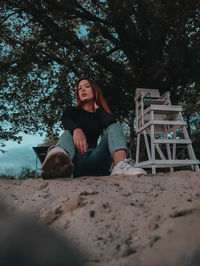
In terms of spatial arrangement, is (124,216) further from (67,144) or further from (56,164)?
(67,144)

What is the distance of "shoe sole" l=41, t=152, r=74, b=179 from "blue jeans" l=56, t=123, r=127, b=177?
0.73 ft

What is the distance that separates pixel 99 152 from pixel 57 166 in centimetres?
65

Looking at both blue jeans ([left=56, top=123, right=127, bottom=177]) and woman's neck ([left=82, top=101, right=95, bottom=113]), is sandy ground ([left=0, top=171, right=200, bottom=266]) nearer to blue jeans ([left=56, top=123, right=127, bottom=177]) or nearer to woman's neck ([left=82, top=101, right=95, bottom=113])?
blue jeans ([left=56, top=123, right=127, bottom=177])

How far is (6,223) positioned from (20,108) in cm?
794

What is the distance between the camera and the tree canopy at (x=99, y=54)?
5.71m

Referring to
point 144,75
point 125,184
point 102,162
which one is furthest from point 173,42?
point 125,184

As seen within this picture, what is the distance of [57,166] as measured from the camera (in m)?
1.88

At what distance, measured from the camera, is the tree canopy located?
5707 millimetres

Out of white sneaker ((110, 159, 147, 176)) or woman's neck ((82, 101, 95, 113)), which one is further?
woman's neck ((82, 101, 95, 113))

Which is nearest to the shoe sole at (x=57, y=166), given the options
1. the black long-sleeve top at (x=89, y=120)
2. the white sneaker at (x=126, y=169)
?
the white sneaker at (x=126, y=169)

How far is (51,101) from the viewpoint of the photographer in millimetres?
8141

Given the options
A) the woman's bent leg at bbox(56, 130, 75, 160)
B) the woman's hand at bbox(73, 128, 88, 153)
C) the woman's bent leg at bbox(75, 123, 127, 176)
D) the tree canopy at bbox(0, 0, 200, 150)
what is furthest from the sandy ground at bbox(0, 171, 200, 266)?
the tree canopy at bbox(0, 0, 200, 150)

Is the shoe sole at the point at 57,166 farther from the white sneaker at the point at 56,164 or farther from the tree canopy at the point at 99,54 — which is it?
the tree canopy at the point at 99,54

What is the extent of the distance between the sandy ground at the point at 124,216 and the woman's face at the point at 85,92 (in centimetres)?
150
